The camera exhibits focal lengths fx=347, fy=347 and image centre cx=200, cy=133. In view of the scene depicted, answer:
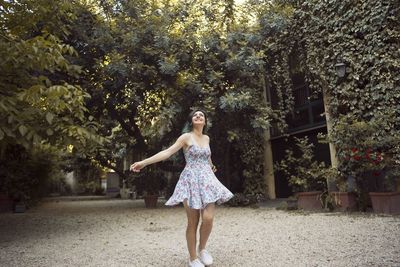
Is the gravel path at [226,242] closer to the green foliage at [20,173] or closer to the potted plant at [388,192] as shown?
the potted plant at [388,192]

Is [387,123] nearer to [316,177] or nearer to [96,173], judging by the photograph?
[316,177]

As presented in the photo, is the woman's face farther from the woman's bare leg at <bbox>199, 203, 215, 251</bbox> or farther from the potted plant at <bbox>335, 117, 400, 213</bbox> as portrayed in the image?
the potted plant at <bbox>335, 117, 400, 213</bbox>

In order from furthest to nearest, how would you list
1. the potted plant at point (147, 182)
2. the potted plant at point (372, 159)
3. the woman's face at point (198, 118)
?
1. the potted plant at point (147, 182)
2. the potted plant at point (372, 159)
3. the woman's face at point (198, 118)

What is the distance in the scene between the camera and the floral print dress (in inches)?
137

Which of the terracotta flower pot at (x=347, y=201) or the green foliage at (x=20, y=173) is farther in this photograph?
the green foliage at (x=20, y=173)

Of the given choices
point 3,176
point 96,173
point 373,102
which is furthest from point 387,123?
point 96,173

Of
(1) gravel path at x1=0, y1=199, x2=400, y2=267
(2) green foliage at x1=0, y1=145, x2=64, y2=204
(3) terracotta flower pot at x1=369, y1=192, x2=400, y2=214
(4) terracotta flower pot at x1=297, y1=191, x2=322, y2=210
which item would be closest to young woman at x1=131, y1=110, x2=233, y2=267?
(1) gravel path at x1=0, y1=199, x2=400, y2=267

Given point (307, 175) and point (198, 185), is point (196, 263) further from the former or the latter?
point (307, 175)

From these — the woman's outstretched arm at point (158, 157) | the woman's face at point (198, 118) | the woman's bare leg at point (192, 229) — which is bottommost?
the woman's bare leg at point (192, 229)

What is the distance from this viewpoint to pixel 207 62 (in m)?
9.95

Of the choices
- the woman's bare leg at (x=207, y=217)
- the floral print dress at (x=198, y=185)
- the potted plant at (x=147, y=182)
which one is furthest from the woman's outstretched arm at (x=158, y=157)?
the potted plant at (x=147, y=182)

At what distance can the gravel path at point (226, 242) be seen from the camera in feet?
12.8

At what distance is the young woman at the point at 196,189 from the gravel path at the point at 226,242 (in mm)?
432

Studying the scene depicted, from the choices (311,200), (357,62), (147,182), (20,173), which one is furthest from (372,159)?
(20,173)
